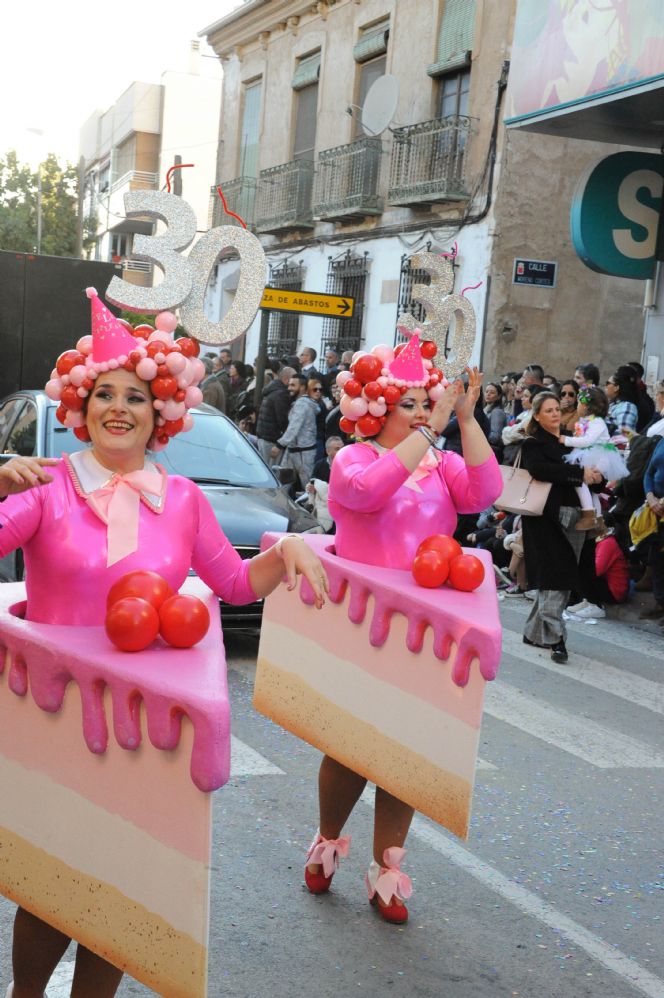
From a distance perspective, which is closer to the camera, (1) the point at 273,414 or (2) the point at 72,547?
(2) the point at 72,547

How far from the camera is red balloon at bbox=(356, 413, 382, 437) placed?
14.2 ft

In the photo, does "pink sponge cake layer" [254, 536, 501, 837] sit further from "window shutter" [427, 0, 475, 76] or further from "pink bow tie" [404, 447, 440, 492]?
"window shutter" [427, 0, 475, 76]

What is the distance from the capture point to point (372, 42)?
69.8 feet

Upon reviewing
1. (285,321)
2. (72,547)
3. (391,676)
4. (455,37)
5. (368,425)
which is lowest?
(391,676)

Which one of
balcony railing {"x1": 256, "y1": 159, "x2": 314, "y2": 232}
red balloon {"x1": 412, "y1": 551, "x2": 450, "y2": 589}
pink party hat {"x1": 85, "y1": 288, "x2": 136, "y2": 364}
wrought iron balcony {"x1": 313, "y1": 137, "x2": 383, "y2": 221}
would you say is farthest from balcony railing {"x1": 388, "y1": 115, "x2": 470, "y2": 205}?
pink party hat {"x1": 85, "y1": 288, "x2": 136, "y2": 364}

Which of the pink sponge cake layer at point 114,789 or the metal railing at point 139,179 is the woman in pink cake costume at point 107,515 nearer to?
the pink sponge cake layer at point 114,789

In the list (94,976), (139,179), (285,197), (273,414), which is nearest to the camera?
(94,976)

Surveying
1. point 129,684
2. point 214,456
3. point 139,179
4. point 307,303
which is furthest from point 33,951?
point 139,179

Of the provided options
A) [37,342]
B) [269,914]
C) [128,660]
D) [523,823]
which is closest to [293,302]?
[37,342]

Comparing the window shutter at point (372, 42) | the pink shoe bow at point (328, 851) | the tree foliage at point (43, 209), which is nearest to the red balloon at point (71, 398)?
the pink shoe bow at point (328, 851)

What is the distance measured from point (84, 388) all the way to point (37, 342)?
10.5 metres

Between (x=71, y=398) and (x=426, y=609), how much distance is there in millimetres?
1348

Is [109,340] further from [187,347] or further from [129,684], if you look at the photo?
[129,684]

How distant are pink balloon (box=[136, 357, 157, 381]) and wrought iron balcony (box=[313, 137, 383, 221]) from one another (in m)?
18.0
